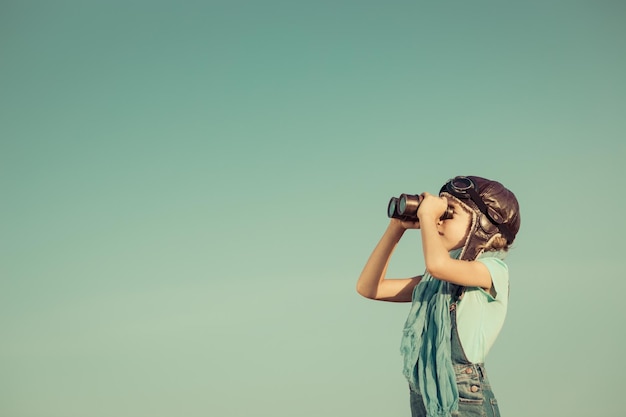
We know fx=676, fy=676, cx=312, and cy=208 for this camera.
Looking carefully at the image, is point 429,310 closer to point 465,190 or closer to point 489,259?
point 489,259

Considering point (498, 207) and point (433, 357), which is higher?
point (498, 207)

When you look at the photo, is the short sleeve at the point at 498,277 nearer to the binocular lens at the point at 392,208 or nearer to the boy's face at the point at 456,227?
the boy's face at the point at 456,227

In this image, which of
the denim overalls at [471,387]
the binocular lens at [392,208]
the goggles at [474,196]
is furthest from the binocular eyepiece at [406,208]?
the denim overalls at [471,387]

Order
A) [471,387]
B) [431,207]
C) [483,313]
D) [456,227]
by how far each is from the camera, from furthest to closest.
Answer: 1. [456,227]
2. [431,207]
3. [483,313]
4. [471,387]

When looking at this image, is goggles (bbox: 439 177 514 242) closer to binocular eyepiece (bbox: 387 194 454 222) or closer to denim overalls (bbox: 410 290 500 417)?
binocular eyepiece (bbox: 387 194 454 222)

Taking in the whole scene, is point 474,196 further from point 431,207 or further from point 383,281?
point 383,281

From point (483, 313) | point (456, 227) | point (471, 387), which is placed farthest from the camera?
point (456, 227)

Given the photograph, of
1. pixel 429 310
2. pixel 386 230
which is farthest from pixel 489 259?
pixel 386 230

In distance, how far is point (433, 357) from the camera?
10.8 ft

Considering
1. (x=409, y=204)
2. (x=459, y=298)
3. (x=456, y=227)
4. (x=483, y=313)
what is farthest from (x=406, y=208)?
(x=483, y=313)

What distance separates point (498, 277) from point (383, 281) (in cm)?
94

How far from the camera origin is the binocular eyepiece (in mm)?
3475

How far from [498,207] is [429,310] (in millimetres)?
641

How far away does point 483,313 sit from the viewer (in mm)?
3281
